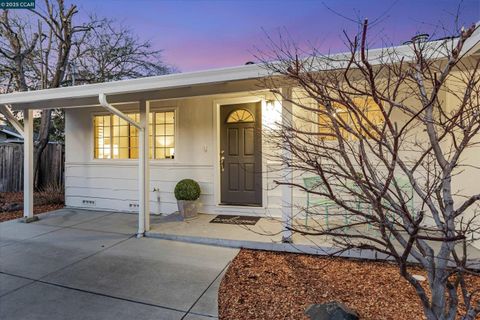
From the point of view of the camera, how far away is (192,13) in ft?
26.3

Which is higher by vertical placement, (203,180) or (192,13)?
(192,13)

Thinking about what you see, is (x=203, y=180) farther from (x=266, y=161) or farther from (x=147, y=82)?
(x=147, y=82)

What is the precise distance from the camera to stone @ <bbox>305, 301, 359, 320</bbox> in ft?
7.21

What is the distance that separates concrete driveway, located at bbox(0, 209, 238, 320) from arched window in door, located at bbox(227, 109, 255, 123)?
2.59 meters

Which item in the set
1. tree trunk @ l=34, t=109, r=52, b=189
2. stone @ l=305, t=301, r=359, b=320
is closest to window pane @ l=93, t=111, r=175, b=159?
tree trunk @ l=34, t=109, r=52, b=189

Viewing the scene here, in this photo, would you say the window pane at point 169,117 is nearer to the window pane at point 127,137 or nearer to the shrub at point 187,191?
the window pane at point 127,137

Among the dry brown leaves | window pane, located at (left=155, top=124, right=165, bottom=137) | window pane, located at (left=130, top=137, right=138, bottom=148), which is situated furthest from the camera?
window pane, located at (left=130, top=137, right=138, bottom=148)

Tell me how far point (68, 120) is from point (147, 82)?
3923mm

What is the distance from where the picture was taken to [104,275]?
3203mm

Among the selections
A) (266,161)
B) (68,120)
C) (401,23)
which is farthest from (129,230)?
(401,23)

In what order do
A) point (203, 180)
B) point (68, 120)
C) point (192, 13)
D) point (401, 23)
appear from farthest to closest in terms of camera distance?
point (192, 13)
point (68, 120)
point (203, 180)
point (401, 23)

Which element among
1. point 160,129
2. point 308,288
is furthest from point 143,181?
point 308,288

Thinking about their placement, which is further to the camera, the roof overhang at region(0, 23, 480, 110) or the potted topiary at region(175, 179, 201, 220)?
the potted topiary at region(175, 179, 201, 220)

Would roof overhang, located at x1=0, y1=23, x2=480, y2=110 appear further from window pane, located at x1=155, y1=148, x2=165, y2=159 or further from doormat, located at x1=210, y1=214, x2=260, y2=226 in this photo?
doormat, located at x1=210, y1=214, x2=260, y2=226
